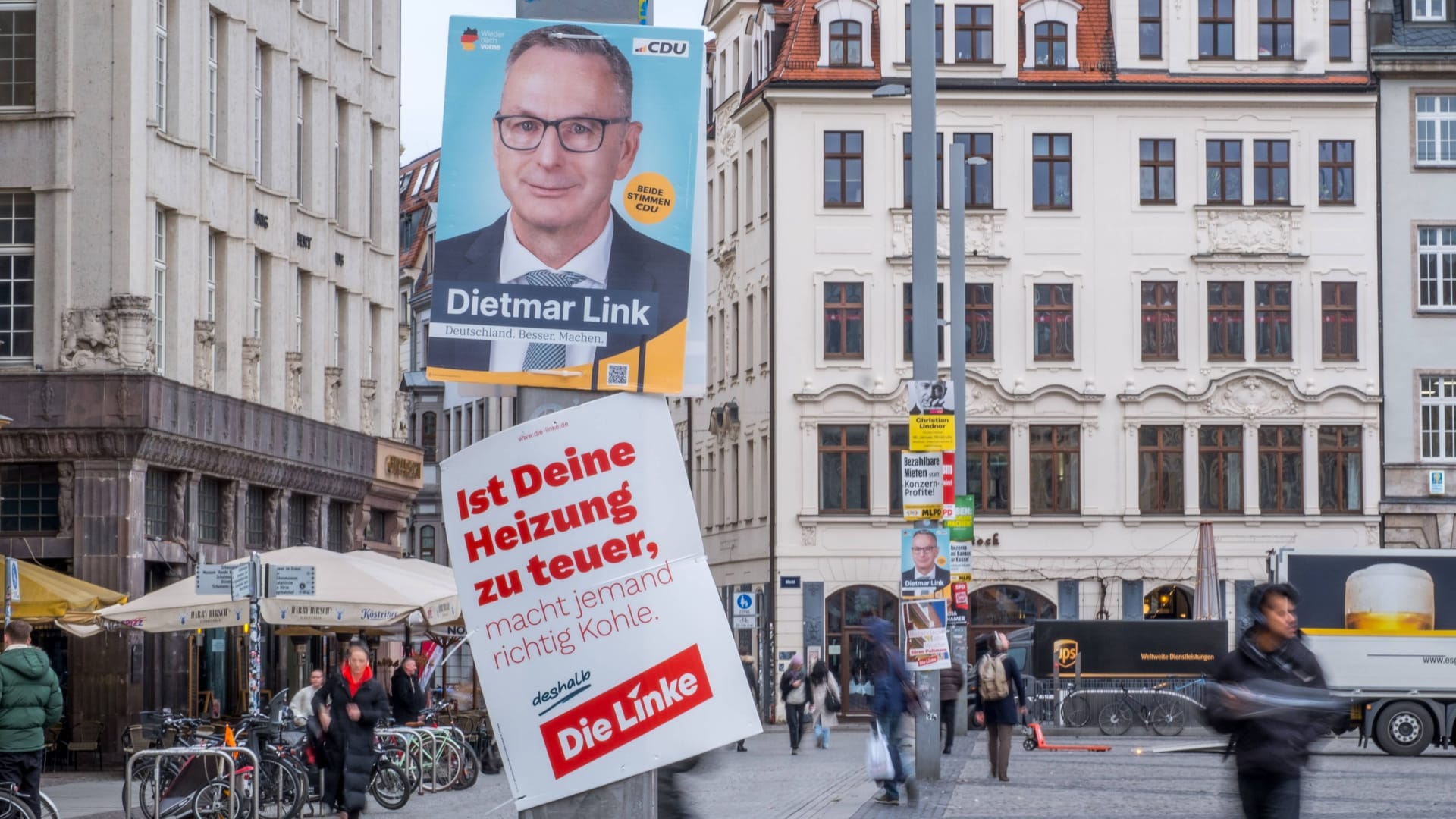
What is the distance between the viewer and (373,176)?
4897 centimetres

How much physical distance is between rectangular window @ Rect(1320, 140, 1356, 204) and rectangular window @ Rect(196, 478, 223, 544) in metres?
30.7

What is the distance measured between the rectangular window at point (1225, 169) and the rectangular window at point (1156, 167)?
88 cm

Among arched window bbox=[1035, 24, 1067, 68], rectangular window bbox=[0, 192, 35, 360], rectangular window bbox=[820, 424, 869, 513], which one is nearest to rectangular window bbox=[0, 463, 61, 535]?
rectangular window bbox=[0, 192, 35, 360]

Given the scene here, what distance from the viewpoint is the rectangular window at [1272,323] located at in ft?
193

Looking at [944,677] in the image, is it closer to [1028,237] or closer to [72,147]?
[72,147]

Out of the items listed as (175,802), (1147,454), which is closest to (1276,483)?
(1147,454)

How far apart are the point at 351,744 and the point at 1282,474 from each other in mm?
41452

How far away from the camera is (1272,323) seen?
58.9 metres

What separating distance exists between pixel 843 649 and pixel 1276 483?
11.2 metres

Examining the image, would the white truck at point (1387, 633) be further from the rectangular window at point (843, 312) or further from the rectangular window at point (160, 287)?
the rectangular window at point (843, 312)

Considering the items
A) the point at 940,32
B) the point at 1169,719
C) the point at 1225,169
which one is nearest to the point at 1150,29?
the point at 1225,169

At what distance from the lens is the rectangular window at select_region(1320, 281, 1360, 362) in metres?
58.6

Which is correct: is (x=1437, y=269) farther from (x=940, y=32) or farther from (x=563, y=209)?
(x=563, y=209)

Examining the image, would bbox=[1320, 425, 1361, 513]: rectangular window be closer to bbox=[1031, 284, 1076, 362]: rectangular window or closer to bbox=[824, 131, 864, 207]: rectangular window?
bbox=[1031, 284, 1076, 362]: rectangular window
